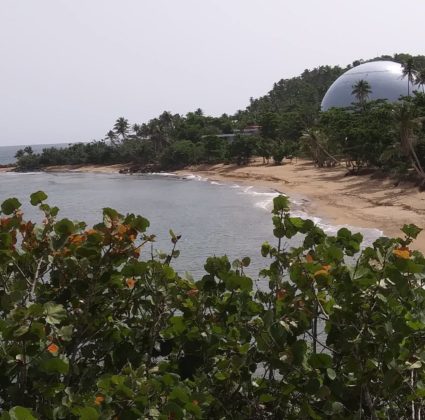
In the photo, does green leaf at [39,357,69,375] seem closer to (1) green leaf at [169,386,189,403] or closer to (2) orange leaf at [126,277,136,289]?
(1) green leaf at [169,386,189,403]

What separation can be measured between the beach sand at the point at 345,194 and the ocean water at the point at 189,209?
1.30m

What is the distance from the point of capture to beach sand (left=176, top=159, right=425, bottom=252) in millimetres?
26359

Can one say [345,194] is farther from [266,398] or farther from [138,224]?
[266,398]

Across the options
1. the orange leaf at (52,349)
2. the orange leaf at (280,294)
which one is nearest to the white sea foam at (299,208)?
the orange leaf at (280,294)

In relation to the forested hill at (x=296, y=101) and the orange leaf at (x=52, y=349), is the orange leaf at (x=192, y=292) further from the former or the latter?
the forested hill at (x=296, y=101)

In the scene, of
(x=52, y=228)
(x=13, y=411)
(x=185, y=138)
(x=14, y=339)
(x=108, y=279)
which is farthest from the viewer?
(x=185, y=138)

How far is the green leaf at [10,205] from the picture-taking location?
146 inches

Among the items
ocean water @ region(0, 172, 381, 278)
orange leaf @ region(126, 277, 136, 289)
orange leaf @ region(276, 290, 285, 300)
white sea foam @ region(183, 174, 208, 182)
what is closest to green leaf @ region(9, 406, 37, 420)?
orange leaf @ region(126, 277, 136, 289)

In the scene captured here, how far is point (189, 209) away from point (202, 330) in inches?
1303

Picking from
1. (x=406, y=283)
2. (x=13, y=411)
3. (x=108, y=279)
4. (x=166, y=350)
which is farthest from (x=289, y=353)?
(x=13, y=411)

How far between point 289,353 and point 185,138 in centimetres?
7388

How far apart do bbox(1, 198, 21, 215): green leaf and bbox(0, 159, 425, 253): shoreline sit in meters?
18.5

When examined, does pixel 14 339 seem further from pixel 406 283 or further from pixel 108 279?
pixel 406 283

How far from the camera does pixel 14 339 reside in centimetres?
261
